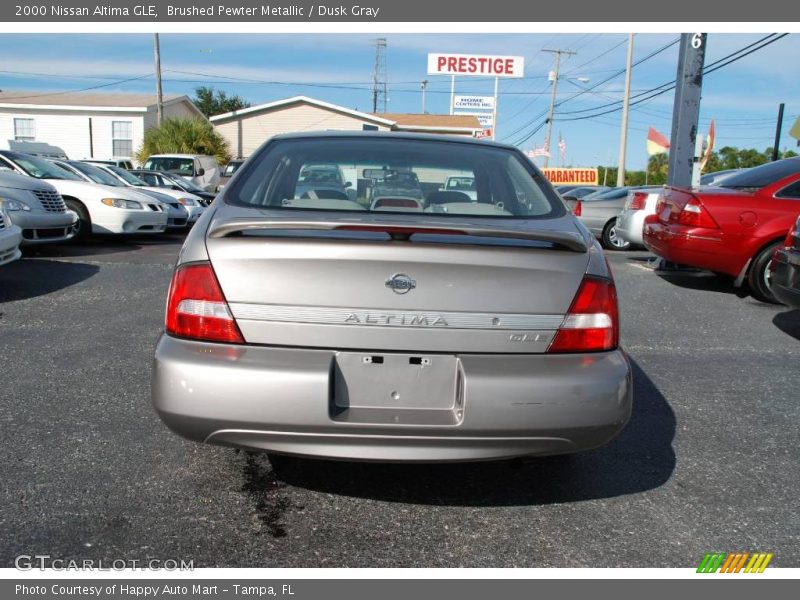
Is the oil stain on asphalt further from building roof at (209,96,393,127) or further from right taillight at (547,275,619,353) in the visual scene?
building roof at (209,96,393,127)

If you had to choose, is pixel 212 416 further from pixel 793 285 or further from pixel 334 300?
pixel 793 285

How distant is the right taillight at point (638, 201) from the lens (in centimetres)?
1012

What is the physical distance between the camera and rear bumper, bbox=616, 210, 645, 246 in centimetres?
1016

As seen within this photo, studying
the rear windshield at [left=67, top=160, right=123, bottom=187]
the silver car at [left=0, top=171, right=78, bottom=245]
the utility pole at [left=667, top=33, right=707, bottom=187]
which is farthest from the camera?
the rear windshield at [left=67, top=160, right=123, bottom=187]

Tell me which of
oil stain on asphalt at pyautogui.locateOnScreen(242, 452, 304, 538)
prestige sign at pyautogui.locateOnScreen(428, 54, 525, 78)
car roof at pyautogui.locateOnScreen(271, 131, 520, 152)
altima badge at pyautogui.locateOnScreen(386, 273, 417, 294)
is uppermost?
prestige sign at pyautogui.locateOnScreen(428, 54, 525, 78)

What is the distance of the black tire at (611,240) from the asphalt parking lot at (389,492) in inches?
359

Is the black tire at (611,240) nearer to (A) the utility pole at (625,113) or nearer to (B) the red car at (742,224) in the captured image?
(B) the red car at (742,224)

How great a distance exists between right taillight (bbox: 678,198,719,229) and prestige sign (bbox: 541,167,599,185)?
36816 millimetres

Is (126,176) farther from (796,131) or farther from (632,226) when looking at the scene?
(796,131)

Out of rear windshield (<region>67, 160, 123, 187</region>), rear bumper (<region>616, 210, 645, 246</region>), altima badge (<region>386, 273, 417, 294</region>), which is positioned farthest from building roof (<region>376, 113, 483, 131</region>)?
altima badge (<region>386, 273, 417, 294</region>)

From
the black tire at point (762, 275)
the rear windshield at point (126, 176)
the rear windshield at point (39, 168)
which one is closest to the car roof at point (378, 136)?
the black tire at point (762, 275)

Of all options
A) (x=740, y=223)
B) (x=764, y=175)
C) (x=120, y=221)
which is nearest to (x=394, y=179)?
(x=740, y=223)
